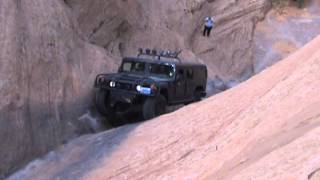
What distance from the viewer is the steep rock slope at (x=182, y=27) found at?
2058cm

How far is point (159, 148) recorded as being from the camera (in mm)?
11297

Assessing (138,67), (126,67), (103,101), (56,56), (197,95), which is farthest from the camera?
(197,95)

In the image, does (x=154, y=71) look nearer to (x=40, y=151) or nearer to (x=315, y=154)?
(x=40, y=151)

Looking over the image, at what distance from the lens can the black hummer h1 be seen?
590 inches

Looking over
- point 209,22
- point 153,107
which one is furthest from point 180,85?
point 209,22

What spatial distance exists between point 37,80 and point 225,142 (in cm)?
627

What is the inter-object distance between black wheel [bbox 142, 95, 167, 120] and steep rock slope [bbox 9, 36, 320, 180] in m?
1.16

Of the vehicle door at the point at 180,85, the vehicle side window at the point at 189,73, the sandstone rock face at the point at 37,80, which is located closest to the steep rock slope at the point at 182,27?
the sandstone rock face at the point at 37,80

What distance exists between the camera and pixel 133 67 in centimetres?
1633

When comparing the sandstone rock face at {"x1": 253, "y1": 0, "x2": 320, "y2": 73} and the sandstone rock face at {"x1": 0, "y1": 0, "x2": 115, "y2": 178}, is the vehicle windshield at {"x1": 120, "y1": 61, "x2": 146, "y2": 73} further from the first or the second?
the sandstone rock face at {"x1": 253, "y1": 0, "x2": 320, "y2": 73}

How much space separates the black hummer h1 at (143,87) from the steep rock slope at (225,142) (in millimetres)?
1370

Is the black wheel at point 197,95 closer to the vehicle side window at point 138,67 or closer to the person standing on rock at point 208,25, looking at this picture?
the vehicle side window at point 138,67

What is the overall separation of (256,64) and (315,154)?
87.3ft

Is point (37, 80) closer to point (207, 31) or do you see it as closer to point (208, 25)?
point (208, 25)
